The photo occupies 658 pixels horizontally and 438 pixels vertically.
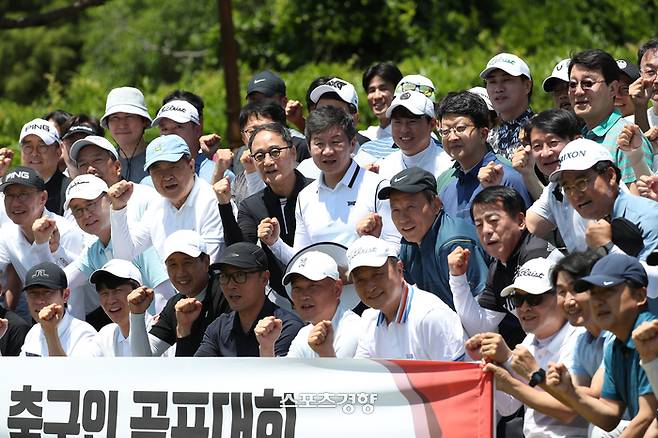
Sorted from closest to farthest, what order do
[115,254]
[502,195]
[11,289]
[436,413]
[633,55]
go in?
[436,413] → [502,195] → [115,254] → [11,289] → [633,55]

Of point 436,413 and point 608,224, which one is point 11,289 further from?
point 608,224

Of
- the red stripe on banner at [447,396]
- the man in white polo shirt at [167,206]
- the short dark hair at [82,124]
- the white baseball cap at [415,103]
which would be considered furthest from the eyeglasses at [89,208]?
the red stripe on banner at [447,396]

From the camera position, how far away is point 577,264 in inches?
263

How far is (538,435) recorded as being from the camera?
686 cm

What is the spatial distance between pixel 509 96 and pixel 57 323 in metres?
3.19

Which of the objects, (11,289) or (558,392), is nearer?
(558,392)

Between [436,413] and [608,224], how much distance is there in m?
1.25

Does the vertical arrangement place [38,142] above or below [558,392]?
above

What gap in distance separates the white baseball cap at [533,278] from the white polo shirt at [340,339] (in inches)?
38.0

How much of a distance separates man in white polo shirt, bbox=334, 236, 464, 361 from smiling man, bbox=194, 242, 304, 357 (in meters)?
0.63

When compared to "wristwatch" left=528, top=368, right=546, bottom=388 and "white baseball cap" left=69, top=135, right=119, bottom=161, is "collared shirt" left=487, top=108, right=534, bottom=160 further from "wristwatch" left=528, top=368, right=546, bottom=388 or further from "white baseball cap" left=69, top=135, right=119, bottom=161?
"wristwatch" left=528, top=368, right=546, bottom=388

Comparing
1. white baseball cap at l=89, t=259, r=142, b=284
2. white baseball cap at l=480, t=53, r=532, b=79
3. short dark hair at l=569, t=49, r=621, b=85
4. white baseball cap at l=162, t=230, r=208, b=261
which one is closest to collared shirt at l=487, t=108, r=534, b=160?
white baseball cap at l=480, t=53, r=532, b=79

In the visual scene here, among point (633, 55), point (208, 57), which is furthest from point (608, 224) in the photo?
point (208, 57)

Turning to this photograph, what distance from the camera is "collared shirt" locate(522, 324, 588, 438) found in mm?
6762
